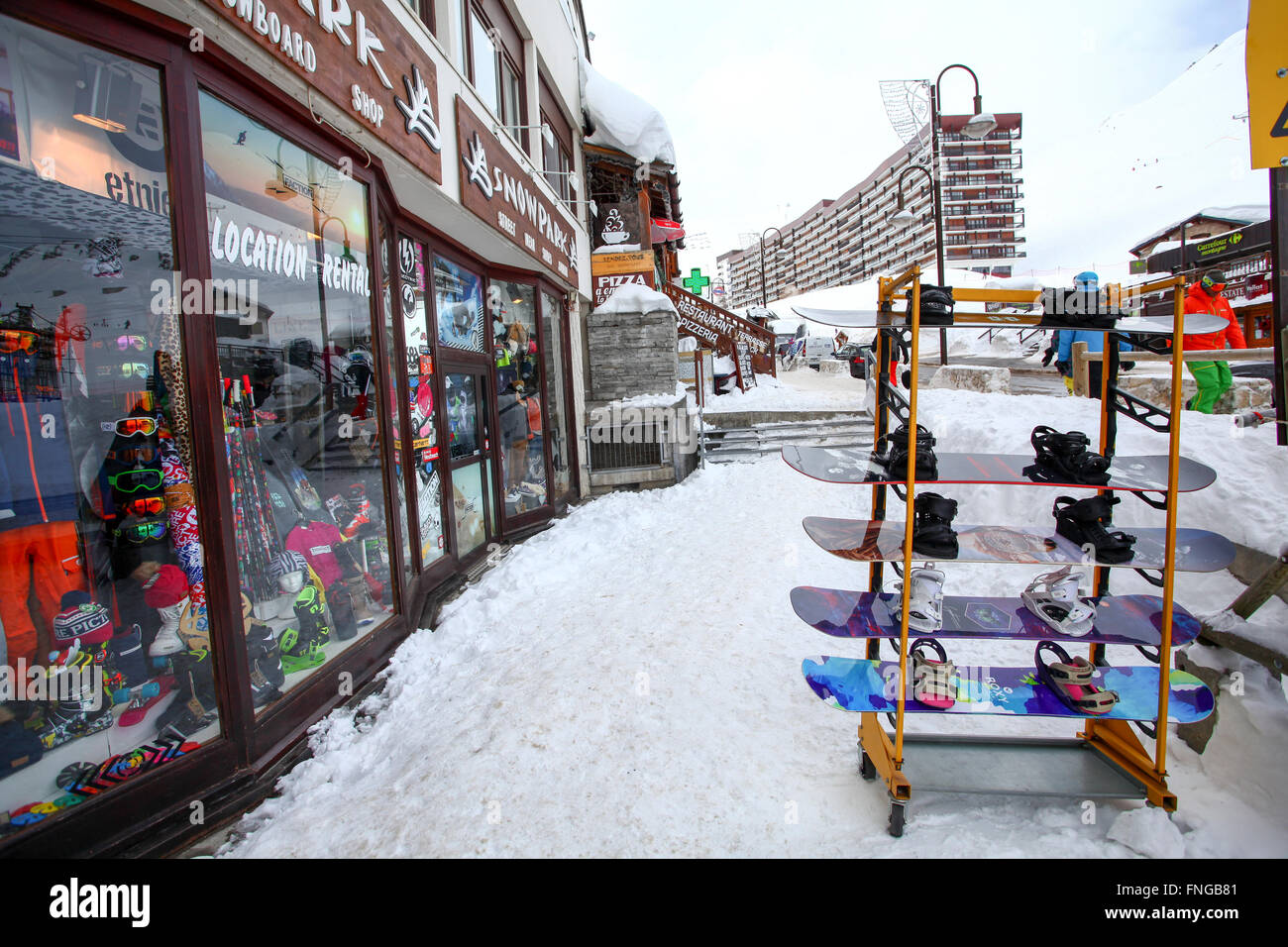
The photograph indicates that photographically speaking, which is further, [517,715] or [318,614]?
[318,614]

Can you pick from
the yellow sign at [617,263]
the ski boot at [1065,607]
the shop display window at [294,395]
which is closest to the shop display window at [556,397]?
the yellow sign at [617,263]

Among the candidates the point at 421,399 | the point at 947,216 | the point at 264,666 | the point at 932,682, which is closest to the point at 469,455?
the point at 421,399

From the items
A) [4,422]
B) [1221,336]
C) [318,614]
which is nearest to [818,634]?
[318,614]

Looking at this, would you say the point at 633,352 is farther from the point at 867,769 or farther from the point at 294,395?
the point at 867,769

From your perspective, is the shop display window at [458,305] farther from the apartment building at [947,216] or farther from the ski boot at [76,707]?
the apartment building at [947,216]

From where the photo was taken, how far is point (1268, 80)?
284cm

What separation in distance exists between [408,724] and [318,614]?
0.93 metres

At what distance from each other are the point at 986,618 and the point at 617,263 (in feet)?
34.5

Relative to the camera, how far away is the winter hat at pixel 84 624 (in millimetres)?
2701

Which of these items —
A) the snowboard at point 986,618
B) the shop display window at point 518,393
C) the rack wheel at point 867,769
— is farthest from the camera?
the shop display window at point 518,393

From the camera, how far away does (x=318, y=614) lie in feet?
13.1

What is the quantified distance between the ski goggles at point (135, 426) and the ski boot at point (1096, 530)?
429 cm

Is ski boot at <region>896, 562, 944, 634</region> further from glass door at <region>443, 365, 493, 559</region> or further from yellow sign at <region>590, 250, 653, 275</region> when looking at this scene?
yellow sign at <region>590, 250, 653, 275</region>

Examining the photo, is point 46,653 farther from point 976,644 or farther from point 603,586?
point 976,644
